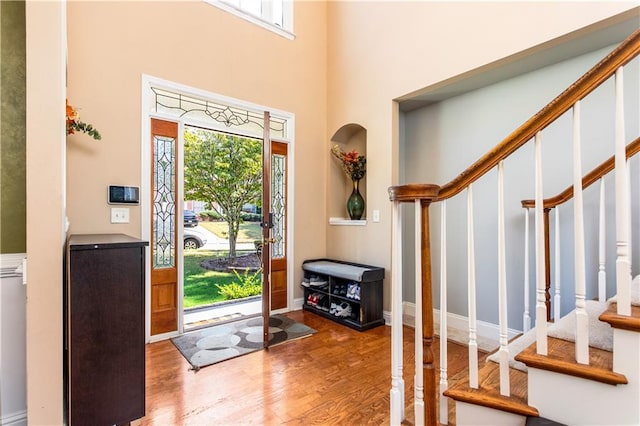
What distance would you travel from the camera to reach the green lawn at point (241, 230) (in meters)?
5.58

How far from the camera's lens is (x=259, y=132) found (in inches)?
141

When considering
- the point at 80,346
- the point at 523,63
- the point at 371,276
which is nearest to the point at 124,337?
the point at 80,346

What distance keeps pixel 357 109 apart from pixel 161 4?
2220 mm

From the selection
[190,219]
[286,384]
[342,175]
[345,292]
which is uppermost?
[342,175]

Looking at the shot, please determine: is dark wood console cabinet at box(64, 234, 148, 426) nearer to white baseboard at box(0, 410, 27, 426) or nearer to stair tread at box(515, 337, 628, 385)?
white baseboard at box(0, 410, 27, 426)

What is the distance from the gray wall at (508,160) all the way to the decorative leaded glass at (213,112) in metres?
1.58

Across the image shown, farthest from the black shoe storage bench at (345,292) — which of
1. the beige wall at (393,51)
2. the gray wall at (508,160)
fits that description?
the gray wall at (508,160)

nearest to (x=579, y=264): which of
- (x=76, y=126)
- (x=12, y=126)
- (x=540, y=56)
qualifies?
(x=540, y=56)

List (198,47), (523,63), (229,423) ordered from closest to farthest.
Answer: (229,423), (523,63), (198,47)

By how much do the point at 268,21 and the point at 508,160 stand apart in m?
3.02

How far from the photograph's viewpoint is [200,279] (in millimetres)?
5285

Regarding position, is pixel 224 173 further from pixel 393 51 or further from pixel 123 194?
pixel 393 51

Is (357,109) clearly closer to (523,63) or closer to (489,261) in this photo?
(523,63)

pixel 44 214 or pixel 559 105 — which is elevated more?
pixel 559 105
